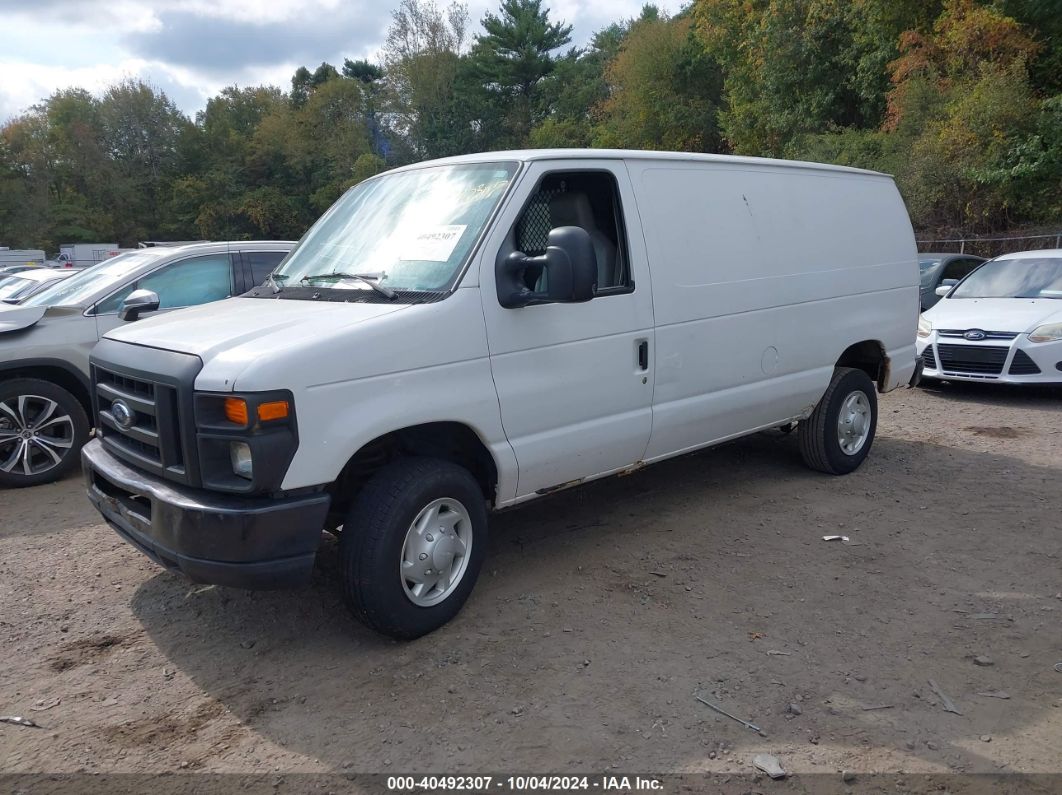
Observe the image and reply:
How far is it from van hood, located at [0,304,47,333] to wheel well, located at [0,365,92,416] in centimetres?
33

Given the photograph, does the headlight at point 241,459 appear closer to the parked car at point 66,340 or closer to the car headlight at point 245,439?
the car headlight at point 245,439

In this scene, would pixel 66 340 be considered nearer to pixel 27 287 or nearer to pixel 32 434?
pixel 32 434

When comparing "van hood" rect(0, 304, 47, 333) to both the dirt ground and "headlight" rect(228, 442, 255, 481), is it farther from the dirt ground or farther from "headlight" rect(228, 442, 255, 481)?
"headlight" rect(228, 442, 255, 481)

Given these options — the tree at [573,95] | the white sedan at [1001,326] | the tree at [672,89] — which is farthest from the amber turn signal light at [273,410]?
the tree at [573,95]

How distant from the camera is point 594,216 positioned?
16.0 ft

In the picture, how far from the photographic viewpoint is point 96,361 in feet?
14.1

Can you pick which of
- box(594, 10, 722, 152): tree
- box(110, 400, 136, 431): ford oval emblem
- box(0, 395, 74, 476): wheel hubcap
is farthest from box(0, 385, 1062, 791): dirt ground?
box(594, 10, 722, 152): tree

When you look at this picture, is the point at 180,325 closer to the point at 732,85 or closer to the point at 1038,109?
the point at 1038,109

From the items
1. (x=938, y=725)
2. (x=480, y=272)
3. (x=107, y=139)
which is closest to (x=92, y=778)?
(x=480, y=272)

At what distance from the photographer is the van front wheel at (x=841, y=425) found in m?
6.38

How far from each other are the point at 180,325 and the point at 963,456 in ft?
20.4

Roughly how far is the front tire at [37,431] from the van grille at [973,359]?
345 inches

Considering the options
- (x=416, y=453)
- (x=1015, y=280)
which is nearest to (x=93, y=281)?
(x=416, y=453)

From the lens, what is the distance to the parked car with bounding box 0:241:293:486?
662 centimetres
